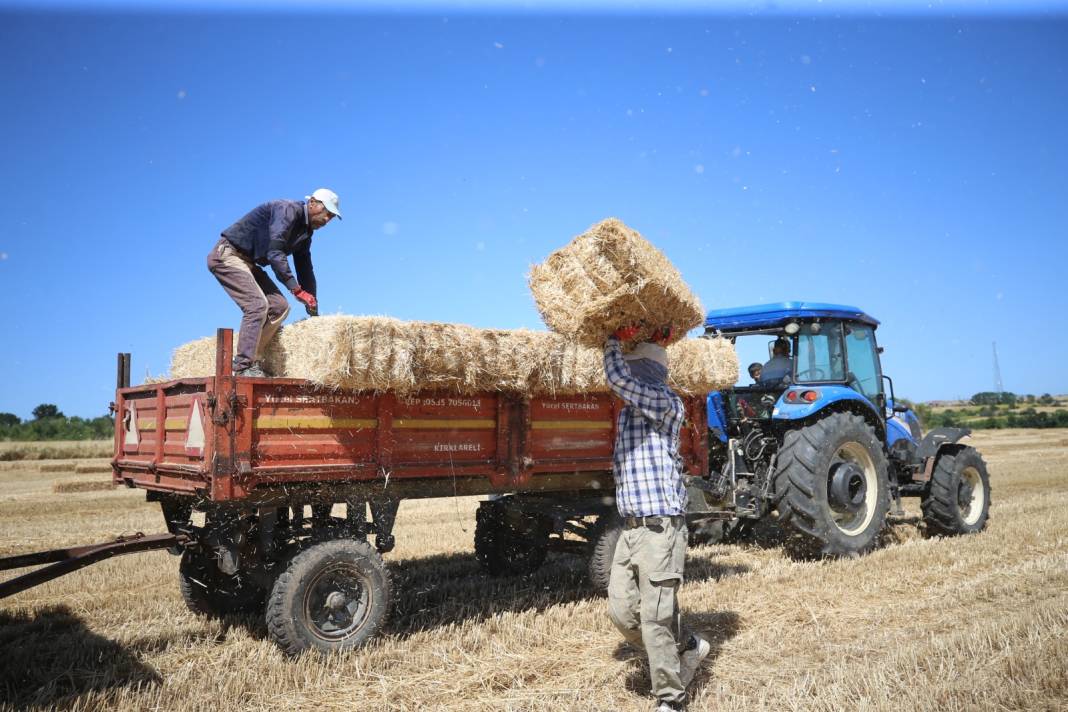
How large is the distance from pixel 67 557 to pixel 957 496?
29.4ft

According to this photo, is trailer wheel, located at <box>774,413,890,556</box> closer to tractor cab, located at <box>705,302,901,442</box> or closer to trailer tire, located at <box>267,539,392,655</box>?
tractor cab, located at <box>705,302,901,442</box>

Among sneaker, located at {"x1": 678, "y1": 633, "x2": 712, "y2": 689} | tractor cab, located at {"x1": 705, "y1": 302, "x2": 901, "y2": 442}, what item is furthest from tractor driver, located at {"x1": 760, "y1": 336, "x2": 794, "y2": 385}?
sneaker, located at {"x1": 678, "y1": 633, "x2": 712, "y2": 689}

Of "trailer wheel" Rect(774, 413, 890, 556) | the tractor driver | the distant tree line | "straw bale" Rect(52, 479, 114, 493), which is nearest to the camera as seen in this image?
"trailer wheel" Rect(774, 413, 890, 556)

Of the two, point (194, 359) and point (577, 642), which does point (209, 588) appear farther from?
point (577, 642)

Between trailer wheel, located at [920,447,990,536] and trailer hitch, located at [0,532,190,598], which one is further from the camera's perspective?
trailer wheel, located at [920,447,990,536]

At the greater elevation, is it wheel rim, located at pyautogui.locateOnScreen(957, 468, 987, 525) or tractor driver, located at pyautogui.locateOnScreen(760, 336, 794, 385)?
tractor driver, located at pyautogui.locateOnScreen(760, 336, 794, 385)

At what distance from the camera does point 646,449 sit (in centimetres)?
437

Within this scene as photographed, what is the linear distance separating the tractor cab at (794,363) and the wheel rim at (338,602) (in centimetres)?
469

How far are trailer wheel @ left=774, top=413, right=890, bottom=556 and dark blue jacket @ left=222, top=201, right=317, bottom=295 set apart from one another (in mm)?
4952

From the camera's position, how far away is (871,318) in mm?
9117

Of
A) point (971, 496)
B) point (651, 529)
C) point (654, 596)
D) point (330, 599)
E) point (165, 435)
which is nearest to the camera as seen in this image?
point (654, 596)

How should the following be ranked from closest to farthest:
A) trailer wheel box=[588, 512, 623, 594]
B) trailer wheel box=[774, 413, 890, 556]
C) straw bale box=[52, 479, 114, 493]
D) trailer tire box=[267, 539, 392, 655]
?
trailer tire box=[267, 539, 392, 655] → trailer wheel box=[588, 512, 623, 594] → trailer wheel box=[774, 413, 890, 556] → straw bale box=[52, 479, 114, 493]

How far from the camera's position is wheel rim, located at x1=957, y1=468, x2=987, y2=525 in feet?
31.5

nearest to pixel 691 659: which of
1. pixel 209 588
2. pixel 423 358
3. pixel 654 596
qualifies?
pixel 654 596
